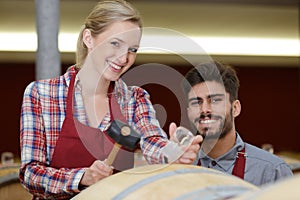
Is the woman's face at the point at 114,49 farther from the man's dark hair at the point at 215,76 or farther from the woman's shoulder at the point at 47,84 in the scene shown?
the man's dark hair at the point at 215,76

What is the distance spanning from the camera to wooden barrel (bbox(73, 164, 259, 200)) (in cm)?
129

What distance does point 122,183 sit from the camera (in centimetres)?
146

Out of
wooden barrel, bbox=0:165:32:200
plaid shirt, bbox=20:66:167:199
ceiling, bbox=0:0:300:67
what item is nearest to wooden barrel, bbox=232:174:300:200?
plaid shirt, bbox=20:66:167:199

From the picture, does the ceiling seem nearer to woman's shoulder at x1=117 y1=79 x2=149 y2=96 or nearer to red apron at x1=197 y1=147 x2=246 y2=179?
red apron at x1=197 y1=147 x2=246 y2=179

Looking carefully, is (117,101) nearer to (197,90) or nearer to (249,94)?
(197,90)

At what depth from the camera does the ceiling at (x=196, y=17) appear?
271 inches

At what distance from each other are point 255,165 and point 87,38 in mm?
763

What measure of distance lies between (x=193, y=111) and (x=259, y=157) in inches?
12.9

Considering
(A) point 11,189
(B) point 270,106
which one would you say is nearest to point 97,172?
(A) point 11,189

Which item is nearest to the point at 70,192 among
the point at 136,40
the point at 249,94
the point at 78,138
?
the point at 78,138

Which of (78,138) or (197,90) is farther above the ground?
(197,90)

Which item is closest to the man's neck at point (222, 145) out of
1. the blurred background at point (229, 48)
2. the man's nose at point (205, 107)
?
the man's nose at point (205, 107)

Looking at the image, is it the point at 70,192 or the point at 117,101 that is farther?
the point at 117,101

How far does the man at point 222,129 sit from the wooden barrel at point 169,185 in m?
0.55
